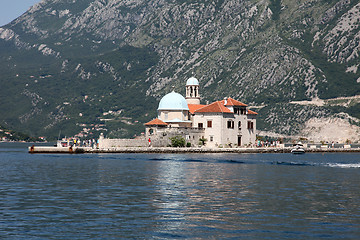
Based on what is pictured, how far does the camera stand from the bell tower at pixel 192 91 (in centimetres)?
17411

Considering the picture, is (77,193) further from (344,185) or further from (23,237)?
(344,185)

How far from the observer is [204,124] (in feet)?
518

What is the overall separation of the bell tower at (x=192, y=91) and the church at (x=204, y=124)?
10.1 metres

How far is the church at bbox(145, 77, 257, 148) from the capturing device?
153750mm

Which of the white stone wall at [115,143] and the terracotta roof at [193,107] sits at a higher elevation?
the terracotta roof at [193,107]

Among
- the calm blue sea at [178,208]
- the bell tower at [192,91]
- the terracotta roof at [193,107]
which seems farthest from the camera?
the bell tower at [192,91]

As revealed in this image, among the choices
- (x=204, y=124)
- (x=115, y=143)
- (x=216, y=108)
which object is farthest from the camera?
(x=204, y=124)

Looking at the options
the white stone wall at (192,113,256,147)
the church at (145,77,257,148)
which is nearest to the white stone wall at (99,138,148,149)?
the church at (145,77,257,148)

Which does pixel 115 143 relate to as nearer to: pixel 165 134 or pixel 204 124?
pixel 165 134

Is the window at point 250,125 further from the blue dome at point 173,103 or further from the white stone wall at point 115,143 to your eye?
the white stone wall at point 115,143

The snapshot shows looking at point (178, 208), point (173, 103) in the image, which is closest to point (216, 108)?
point (173, 103)

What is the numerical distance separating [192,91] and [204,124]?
21.2 m

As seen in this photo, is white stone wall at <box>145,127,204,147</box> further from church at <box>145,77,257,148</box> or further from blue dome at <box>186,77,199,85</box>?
blue dome at <box>186,77,199,85</box>

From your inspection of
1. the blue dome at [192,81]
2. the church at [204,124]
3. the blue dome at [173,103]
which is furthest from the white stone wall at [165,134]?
the blue dome at [192,81]
